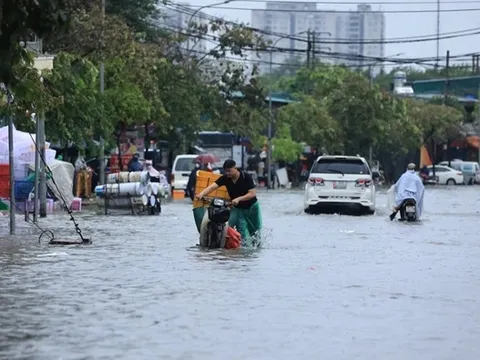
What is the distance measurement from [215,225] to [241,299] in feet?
24.5

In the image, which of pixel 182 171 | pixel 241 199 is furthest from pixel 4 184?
pixel 182 171

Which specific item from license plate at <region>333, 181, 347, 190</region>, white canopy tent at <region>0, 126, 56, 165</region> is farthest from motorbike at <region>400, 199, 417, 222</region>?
white canopy tent at <region>0, 126, 56, 165</region>

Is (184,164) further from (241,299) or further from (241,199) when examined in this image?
(241,299)

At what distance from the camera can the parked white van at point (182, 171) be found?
54812mm

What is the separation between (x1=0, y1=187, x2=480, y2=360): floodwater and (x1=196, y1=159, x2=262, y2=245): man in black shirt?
0.74 m

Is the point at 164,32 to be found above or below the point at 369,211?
above

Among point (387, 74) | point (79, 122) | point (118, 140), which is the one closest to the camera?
point (79, 122)

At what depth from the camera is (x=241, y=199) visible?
22.5 meters

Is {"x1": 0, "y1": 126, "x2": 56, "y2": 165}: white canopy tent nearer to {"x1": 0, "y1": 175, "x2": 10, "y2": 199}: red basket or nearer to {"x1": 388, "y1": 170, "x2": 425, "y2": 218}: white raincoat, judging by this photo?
{"x1": 0, "y1": 175, "x2": 10, "y2": 199}: red basket

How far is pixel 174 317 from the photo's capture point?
44.0 ft

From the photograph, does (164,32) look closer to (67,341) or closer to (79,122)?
(79,122)

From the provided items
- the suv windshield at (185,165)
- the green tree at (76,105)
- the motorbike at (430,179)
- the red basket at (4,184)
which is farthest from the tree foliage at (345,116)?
the red basket at (4,184)

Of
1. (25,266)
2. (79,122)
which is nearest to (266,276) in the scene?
(25,266)

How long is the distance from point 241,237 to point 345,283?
5995 millimetres
